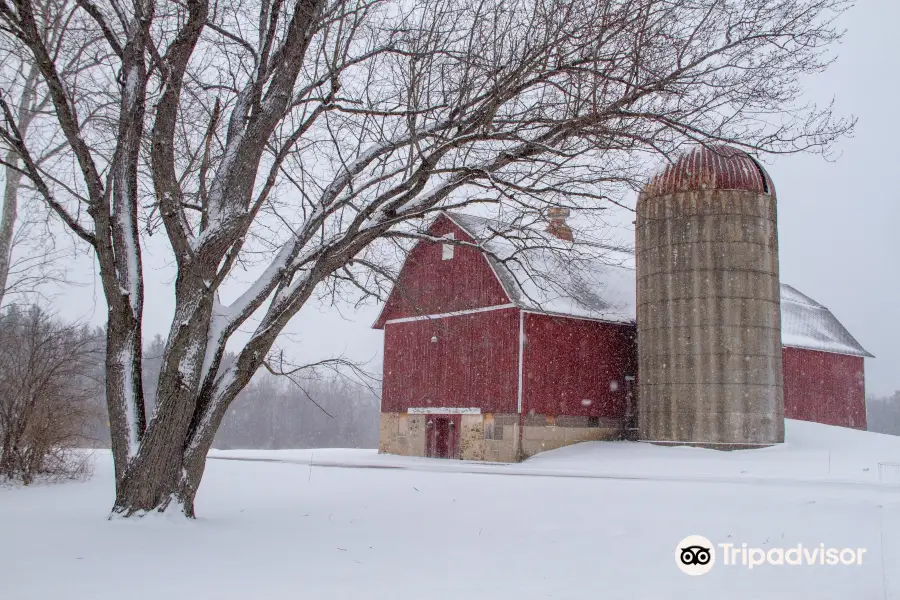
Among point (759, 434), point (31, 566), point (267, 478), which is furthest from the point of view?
point (759, 434)

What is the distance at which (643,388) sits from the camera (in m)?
22.3

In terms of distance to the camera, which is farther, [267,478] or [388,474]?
[388,474]

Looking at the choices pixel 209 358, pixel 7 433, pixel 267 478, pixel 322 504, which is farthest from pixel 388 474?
pixel 209 358

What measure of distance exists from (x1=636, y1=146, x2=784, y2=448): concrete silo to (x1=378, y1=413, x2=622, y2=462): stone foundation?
2298mm

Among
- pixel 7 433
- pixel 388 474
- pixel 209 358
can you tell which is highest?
pixel 209 358

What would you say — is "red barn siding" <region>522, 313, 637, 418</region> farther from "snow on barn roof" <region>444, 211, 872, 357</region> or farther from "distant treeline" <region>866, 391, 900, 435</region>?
"distant treeline" <region>866, 391, 900, 435</region>

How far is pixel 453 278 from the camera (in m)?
25.1

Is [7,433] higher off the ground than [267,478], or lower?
higher

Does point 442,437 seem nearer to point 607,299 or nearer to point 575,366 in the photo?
point 575,366

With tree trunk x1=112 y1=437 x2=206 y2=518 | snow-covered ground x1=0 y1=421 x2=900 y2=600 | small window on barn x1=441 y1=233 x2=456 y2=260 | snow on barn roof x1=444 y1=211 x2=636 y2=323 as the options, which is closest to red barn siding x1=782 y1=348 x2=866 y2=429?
snow on barn roof x1=444 y1=211 x2=636 y2=323

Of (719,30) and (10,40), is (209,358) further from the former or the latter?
(719,30)

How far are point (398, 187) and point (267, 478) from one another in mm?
8360

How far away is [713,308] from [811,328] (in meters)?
12.3

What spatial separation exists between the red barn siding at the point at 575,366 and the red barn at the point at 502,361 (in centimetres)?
3
